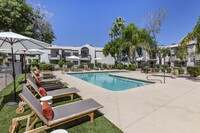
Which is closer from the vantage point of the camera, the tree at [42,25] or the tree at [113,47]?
the tree at [42,25]

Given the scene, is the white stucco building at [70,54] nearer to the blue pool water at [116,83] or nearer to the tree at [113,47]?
the tree at [113,47]

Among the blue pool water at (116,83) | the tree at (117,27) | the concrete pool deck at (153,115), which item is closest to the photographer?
the concrete pool deck at (153,115)

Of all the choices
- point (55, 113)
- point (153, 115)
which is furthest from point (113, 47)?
point (55, 113)

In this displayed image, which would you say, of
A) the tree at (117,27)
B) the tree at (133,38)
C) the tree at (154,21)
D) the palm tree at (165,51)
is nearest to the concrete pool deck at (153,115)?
the tree at (133,38)

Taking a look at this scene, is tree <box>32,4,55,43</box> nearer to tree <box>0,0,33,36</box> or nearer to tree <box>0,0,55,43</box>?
tree <box>0,0,55,43</box>

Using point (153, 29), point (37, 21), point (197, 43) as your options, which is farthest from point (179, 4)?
point (37, 21)

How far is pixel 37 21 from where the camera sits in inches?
759

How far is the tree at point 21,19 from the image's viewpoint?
14.7 m

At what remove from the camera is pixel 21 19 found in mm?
16250

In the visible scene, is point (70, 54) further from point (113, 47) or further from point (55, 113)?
point (55, 113)

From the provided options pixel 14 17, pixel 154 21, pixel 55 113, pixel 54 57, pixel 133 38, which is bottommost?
pixel 55 113

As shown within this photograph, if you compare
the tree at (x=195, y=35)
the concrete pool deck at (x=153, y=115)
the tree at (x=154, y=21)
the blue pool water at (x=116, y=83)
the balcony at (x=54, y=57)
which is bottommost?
the blue pool water at (x=116, y=83)

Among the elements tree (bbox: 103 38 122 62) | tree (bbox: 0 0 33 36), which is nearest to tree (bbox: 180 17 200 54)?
tree (bbox: 103 38 122 62)

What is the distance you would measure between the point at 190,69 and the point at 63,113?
15453mm
